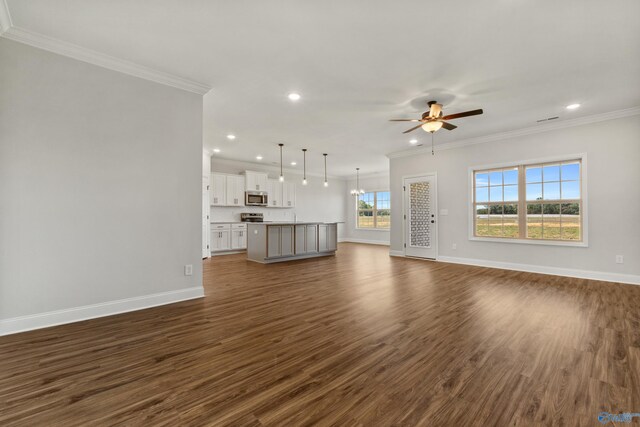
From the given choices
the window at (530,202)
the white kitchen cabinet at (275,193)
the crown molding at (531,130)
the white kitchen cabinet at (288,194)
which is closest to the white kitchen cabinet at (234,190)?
the white kitchen cabinet at (275,193)

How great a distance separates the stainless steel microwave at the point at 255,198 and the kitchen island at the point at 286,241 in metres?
1.72

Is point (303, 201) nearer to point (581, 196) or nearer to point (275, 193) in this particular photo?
point (275, 193)

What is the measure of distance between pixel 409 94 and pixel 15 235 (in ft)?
15.5

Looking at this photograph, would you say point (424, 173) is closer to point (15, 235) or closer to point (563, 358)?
point (563, 358)

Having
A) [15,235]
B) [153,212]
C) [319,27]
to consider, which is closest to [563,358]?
[319,27]

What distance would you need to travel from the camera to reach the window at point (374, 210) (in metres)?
10.7

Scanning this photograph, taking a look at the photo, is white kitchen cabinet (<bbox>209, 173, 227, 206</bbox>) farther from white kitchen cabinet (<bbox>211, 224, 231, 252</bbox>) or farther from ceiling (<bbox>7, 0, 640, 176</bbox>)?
ceiling (<bbox>7, 0, 640, 176</bbox>)

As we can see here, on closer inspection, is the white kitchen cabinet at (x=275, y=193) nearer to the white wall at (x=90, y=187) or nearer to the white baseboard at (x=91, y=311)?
the white wall at (x=90, y=187)

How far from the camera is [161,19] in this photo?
2461 mm

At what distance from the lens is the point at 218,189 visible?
26.1 feet

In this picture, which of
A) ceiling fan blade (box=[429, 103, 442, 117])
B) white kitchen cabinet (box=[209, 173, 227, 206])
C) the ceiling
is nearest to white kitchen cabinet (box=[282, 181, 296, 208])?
white kitchen cabinet (box=[209, 173, 227, 206])

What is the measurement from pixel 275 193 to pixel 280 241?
122 inches

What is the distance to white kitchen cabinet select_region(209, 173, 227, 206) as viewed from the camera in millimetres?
7840

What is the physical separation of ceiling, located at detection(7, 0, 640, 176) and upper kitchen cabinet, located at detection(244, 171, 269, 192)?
3.91 meters
